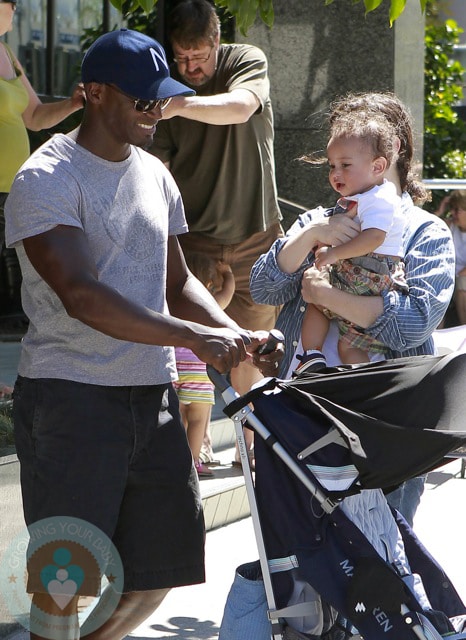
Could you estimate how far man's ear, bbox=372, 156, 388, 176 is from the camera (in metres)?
3.82

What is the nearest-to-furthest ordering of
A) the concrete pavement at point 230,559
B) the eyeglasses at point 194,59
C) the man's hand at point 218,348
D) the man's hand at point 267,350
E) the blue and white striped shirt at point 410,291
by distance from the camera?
the man's hand at point 218,348, the man's hand at point 267,350, the blue and white striped shirt at point 410,291, the concrete pavement at point 230,559, the eyeglasses at point 194,59

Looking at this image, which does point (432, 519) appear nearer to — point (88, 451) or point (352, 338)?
point (352, 338)

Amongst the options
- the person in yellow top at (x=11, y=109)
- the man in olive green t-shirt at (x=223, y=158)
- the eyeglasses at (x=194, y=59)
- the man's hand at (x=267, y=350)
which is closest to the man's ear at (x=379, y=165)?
the man's hand at (x=267, y=350)

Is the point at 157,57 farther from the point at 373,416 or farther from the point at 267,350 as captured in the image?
the point at 373,416

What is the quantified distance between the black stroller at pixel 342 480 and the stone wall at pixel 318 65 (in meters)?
4.47

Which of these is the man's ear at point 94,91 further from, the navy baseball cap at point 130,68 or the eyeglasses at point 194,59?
the eyeglasses at point 194,59

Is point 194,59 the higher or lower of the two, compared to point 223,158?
higher

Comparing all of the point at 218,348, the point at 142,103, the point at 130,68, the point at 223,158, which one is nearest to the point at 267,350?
the point at 218,348

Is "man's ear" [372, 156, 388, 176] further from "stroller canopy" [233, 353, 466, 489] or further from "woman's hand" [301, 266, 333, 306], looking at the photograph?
"stroller canopy" [233, 353, 466, 489]

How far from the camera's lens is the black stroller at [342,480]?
3.09m

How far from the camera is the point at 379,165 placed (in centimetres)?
384

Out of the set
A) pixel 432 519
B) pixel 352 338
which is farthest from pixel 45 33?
pixel 352 338

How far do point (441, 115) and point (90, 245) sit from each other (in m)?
9.84

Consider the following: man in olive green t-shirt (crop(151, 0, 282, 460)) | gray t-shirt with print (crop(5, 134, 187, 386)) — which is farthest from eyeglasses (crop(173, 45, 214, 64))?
gray t-shirt with print (crop(5, 134, 187, 386))
